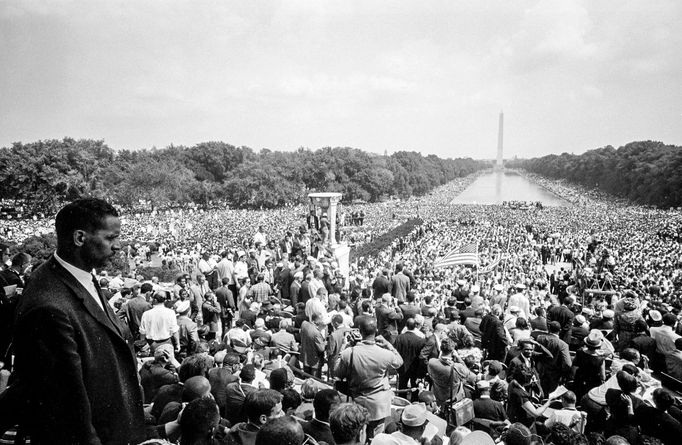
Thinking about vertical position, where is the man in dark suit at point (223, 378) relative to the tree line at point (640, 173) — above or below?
below

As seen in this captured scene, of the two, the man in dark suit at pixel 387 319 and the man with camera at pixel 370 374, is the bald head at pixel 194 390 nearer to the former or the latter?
the man with camera at pixel 370 374

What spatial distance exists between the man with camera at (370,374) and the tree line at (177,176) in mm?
65474

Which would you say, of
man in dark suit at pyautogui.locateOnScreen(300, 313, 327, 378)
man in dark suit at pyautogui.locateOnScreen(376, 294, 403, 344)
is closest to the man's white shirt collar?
man in dark suit at pyautogui.locateOnScreen(300, 313, 327, 378)

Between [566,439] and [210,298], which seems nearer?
[566,439]

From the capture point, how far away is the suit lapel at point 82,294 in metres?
2.05

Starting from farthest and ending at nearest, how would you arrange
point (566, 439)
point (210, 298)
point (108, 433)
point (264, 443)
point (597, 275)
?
point (597, 275)
point (210, 298)
point (566, 439)
point (264, 443)
point (108, 433)

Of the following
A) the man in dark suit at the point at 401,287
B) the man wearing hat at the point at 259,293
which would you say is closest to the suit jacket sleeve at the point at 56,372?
the man wearing hat at the point at 259,293

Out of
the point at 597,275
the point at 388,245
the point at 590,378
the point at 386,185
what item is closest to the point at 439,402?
the point at 590,378

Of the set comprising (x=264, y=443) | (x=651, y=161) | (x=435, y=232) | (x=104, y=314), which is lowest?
(x=435, y=232)

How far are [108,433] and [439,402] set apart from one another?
15.2 feet

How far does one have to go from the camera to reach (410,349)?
6.52 meters

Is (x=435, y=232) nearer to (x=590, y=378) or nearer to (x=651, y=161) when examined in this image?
(x=590, y=378)

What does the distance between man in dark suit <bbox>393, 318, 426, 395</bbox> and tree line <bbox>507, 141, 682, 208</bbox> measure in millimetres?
83238

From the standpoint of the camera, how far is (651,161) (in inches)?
3787
